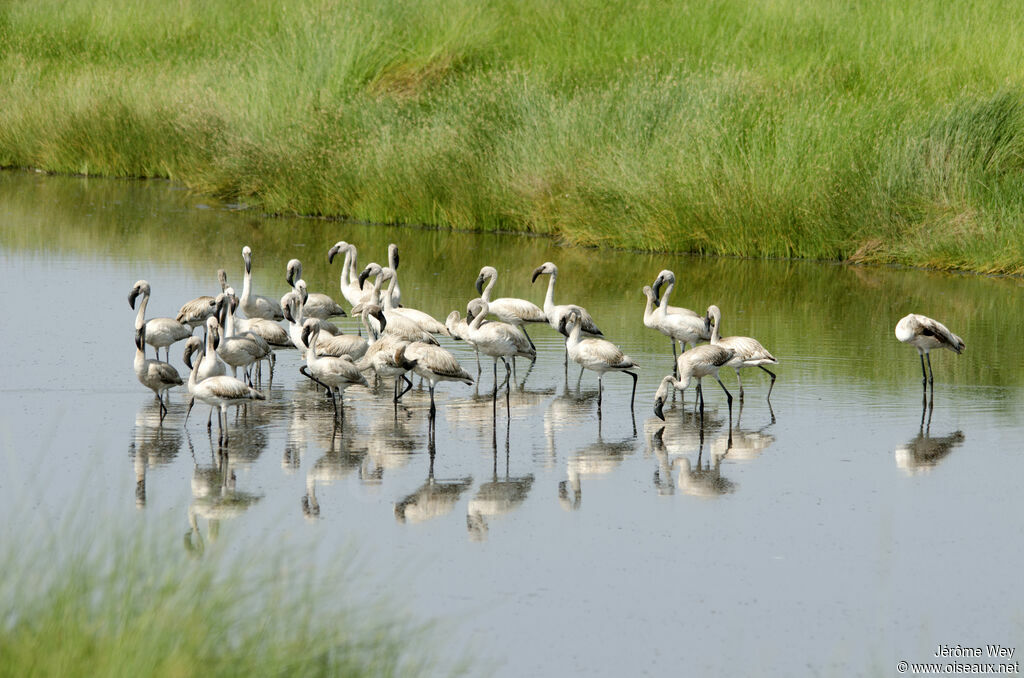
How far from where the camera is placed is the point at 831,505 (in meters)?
8.61

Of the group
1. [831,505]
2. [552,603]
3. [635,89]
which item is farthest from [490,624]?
[635,89]

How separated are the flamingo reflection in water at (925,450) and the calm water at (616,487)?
3 cm

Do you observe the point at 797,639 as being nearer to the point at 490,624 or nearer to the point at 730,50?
the point at 490,624

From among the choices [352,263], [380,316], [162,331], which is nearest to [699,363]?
[380,316]

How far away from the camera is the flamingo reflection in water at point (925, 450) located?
9.51 metres

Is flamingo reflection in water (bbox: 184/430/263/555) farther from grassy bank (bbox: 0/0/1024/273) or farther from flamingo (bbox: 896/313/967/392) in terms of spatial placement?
grassy bank (bbox: 0/0/1024/273)

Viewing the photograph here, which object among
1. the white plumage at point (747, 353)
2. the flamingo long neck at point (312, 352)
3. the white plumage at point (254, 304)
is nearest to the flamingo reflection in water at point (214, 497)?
the flamingo long neck at point (312, 352)

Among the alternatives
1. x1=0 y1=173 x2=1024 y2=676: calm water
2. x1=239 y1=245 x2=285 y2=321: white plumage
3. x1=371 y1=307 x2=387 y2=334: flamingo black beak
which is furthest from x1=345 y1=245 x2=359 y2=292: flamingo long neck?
x1=371 y1=307 x2=387 y2=334: flamingo black beak

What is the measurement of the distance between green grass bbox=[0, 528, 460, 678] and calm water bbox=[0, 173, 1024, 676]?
0.32 metres

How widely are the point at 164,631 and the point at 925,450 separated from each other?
258 inches

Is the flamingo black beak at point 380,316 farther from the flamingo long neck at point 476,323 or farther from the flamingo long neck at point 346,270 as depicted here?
the flamingo long neck at point 346,270

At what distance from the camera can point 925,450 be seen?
9.91 metres

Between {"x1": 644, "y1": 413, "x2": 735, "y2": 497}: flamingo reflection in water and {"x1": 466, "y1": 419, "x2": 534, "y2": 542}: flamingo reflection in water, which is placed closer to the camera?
{"x1": 466, "y1": 419, "x2": 534, "y2": 542}: flamingo reflection in water

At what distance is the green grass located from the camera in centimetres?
466
